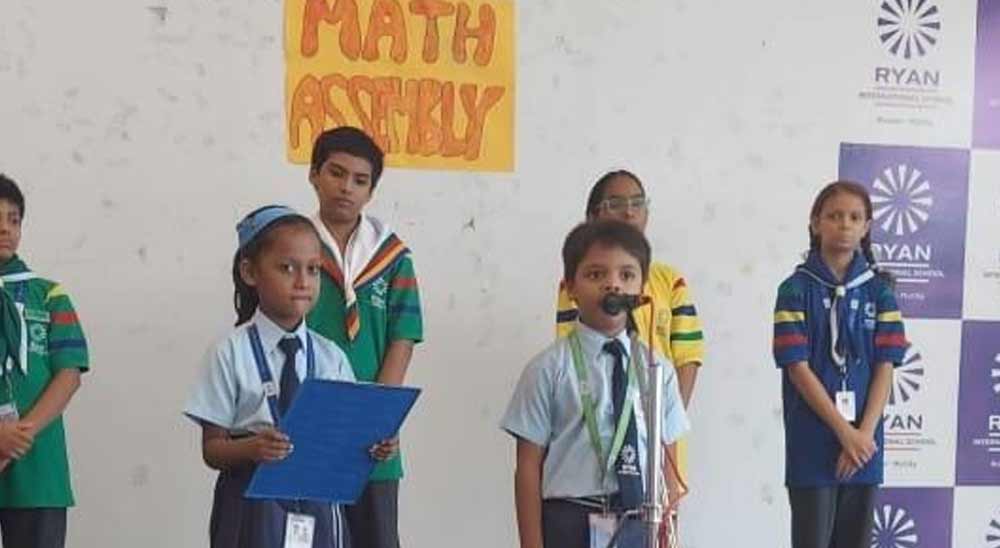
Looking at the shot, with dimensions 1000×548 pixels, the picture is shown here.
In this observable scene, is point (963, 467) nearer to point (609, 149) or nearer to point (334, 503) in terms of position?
point (609, 149)

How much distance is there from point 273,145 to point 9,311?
0.94 meters

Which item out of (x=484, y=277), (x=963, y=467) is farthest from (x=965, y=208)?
(x=484, y=277)

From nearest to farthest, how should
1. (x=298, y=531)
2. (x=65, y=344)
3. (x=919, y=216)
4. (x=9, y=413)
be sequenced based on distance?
(x=298, y=531)
(x=9, y=413)
(x=65, y=344)
(x=919, y=216)

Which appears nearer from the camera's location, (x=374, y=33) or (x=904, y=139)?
(x=374, y=33)

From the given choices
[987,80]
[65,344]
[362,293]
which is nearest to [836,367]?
[362,293]

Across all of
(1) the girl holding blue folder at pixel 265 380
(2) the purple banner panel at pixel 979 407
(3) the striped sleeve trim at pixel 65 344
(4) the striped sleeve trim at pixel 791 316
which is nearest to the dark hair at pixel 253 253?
A: (1) the girl holding blue folder at pixel 265 380

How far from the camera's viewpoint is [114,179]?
315 cm

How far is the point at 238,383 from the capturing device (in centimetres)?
208

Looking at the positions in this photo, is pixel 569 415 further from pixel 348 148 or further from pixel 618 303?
pixel 348 148

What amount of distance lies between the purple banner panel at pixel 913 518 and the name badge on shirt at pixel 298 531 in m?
2.26

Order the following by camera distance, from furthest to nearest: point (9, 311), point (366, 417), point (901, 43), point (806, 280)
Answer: point (901, 43), point (806, 280), point (9, 311), point (366, 417)

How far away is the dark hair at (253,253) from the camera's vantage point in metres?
2.14

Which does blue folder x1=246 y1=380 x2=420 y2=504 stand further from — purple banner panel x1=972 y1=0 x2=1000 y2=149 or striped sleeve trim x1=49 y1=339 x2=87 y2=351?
purple banner panel x1=972 y1=0 x2=1000 y2=149

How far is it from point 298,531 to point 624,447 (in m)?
0.59
